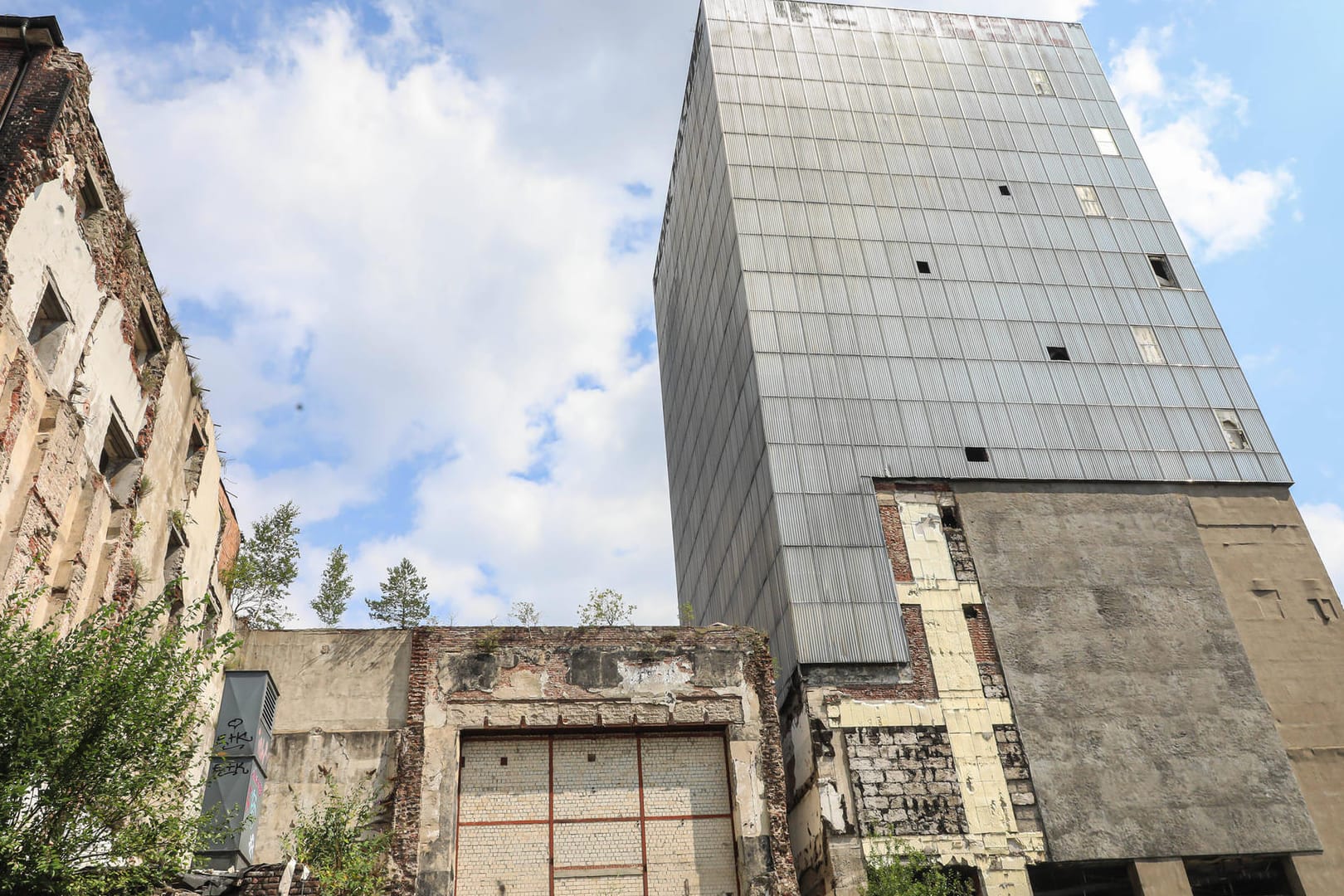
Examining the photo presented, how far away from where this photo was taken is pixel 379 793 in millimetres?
18422

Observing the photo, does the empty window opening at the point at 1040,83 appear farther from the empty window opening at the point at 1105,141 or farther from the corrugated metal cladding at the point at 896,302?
the empty window opening at the point at 1105,141

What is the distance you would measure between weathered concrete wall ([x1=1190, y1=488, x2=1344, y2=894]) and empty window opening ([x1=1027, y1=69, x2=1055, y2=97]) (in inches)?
710

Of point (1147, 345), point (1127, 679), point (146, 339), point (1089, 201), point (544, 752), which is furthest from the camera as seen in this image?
point (1089, 201)

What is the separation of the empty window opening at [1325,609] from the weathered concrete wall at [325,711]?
24.7 m

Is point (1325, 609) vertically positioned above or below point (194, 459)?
below

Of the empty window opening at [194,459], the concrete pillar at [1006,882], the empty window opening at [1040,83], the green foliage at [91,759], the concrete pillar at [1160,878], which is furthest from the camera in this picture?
the empty window opening at [1040,83]

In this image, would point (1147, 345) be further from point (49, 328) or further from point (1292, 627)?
point (49, 328)

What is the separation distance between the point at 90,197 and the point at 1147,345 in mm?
30153

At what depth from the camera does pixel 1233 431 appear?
30406 mm

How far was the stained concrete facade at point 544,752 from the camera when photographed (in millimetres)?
18406

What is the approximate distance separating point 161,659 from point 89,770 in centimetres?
143

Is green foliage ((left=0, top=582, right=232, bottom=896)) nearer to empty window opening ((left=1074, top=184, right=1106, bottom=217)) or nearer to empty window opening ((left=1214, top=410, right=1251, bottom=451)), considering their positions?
empty window opening ((left=1214, top=410, right=1251, bottom=451))

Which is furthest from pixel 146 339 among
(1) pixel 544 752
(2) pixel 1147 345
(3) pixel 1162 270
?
(3) pixel 1162 270

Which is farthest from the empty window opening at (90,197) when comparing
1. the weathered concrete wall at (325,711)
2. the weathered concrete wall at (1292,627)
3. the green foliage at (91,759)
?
the weathered concrete wall at (1292,627)
